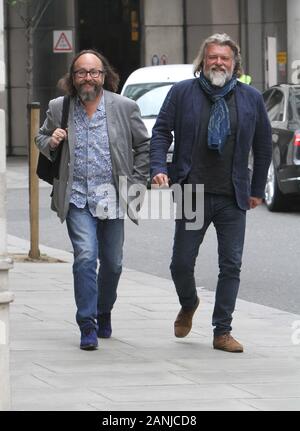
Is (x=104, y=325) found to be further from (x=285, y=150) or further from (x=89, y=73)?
(x=285, y=150)

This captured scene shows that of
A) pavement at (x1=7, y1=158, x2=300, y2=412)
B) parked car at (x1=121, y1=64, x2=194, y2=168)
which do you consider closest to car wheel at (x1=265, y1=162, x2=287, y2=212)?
parked car at (x1=121, y1=64, x2=194, y2=168)

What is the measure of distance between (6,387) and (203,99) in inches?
129

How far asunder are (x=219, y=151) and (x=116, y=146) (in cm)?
68

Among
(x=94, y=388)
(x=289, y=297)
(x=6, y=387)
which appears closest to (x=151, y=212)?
(x=289, y=297)

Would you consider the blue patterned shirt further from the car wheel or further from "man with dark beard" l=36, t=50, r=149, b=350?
the car wheel

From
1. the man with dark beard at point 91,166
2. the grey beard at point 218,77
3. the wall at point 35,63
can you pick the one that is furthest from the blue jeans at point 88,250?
the wall at point 35,63

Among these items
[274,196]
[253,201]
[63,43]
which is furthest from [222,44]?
[63,43]

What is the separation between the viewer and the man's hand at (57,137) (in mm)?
8773

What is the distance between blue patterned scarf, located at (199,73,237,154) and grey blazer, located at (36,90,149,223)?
55 centimetres

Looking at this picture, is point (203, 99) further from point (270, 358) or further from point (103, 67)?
point (270, 358)

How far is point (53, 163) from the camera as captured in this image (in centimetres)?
891

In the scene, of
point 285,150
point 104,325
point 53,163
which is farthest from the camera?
point 285,150

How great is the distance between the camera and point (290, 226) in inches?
679

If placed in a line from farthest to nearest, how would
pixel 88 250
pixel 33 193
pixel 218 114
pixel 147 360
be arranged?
pixel 33 193
pixel 88 250
pixel 218 114
pixel 147 360
